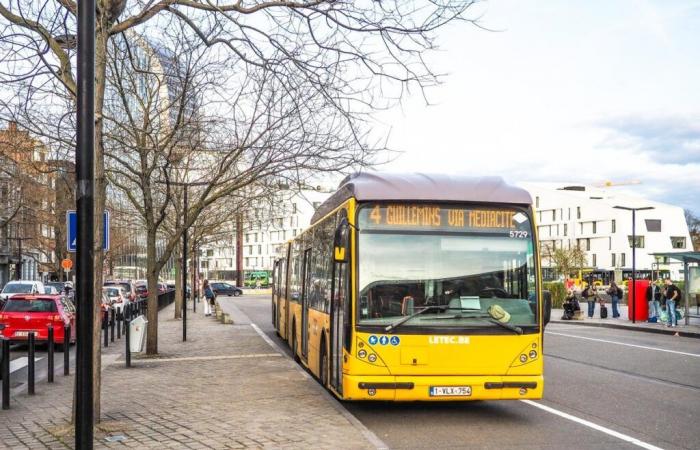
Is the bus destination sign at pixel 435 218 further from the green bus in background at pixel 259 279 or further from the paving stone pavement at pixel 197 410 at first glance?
the green bus in background at pixel 259 279

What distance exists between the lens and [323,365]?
12.0m

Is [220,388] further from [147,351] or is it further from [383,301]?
[147,351]

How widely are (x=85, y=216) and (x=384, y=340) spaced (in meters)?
4.23

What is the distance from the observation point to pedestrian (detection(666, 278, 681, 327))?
2872 cm

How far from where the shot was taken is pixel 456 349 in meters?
9.51

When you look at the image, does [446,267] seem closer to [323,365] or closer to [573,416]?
[573,416]

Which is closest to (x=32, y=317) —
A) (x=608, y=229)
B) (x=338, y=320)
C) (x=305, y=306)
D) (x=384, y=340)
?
(x=305, y=306)

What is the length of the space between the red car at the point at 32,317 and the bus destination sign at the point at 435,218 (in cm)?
1306

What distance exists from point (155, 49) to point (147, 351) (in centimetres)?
718

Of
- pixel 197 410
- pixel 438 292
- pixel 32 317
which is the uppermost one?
pixel 438 292

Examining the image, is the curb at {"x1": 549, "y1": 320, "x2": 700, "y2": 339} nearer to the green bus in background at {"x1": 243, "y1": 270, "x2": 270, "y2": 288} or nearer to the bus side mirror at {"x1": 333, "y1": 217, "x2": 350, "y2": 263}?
the bus side mirror at {"x1": 333, "y1": 217, "x2": 350, "y2": 263}

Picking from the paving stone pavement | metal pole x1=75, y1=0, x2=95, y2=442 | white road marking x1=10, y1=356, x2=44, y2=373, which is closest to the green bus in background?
white road marking x1=10, y1=356, x2=44, y2=373

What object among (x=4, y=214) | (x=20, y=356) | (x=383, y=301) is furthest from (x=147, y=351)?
(x=4, y=214)

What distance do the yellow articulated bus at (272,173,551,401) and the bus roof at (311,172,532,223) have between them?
0.01 metres
